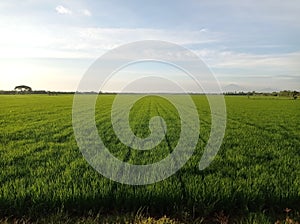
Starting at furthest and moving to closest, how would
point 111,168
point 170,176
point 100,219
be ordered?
point 111,168 < point 170,176 < point 100,219

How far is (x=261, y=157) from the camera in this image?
25.8 feet

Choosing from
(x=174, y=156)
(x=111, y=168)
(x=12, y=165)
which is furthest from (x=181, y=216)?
(x=12, y=165)

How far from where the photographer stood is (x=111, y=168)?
6.27 m

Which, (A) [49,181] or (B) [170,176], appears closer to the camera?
(A) [49,181]

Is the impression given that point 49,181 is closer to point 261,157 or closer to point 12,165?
point 12,165

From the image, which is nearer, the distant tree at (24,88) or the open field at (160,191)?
the open field at (160,191)

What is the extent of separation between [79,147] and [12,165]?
257 centimetres

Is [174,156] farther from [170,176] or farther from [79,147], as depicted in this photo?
[79,147]

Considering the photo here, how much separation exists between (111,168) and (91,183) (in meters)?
1.15

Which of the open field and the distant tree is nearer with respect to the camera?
the open field

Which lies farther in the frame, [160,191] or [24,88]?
[24,88]

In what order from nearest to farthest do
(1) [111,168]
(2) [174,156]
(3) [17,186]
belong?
(3) [17,186] → (1) [111,168] → (2) [174,156]

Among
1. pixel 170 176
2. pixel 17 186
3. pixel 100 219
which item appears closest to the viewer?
pixel 100 219

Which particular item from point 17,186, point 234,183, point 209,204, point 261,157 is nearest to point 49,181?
point 17,186
